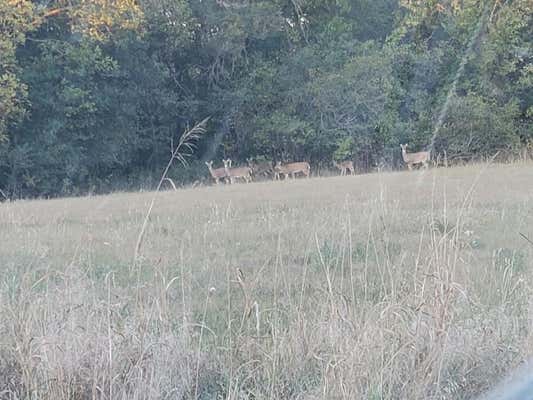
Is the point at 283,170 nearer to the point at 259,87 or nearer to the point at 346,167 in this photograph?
the point at 346,167

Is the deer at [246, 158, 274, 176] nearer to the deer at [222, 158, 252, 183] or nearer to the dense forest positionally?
the dense forest

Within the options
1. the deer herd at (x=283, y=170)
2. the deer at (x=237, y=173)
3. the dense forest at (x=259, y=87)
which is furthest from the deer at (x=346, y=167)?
the deer at (x=237, y=173)

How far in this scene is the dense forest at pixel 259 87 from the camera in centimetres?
2008

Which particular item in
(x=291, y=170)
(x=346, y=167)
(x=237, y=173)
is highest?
(x=237, y=173)

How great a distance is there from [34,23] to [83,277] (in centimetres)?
1488

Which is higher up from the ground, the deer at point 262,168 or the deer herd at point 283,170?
the deer herd at point 283,170

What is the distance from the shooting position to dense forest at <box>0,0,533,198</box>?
65.9 ft

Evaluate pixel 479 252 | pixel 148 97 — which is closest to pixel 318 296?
pixel 479 252

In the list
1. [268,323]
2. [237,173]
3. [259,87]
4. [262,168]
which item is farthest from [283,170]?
[268,323]

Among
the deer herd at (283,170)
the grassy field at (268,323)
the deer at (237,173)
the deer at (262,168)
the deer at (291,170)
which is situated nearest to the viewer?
the grassy field at (268,323)

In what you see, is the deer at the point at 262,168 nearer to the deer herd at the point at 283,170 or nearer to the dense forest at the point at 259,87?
the deer herd at the point at 283,170

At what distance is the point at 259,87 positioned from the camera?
23344 millimetres

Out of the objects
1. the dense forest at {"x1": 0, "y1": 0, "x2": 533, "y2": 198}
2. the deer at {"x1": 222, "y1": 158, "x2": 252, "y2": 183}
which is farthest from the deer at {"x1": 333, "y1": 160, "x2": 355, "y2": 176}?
the deer at {"x1": 222, "y1": 158, "x2": 252, "y2": 183}

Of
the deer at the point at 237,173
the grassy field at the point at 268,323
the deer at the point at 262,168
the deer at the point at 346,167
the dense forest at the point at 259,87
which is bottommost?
the deer at the point at 262,168
